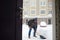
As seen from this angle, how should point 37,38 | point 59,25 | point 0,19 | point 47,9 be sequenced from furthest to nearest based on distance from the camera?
point 47,9, point 37,38, point 59,25, point 0,19

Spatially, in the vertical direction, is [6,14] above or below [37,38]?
above

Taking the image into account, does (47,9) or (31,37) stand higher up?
(47,9)

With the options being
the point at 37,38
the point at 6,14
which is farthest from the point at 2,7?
the point at 37,38

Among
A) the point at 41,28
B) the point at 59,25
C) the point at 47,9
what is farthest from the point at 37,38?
the point at 59,25

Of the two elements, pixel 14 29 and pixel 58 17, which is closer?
pixel 14 29

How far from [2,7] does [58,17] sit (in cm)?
215

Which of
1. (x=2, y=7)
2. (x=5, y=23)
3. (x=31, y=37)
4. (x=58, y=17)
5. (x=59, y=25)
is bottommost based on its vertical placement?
(x=31, y=37)

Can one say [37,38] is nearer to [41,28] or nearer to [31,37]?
[31,37]

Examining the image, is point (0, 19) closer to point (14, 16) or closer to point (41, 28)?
point (14, 16)

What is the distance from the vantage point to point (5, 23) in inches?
36.5

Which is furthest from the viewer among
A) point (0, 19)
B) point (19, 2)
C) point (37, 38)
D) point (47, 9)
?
point (47, 9)

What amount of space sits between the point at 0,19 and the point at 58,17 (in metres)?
2.16

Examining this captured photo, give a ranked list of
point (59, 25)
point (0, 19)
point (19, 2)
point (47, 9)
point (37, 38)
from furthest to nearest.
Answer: point (47, 9) → point (37, 38) → point (59, 25) → point (19, 2) → point (0, 19)

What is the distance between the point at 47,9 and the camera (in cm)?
477
